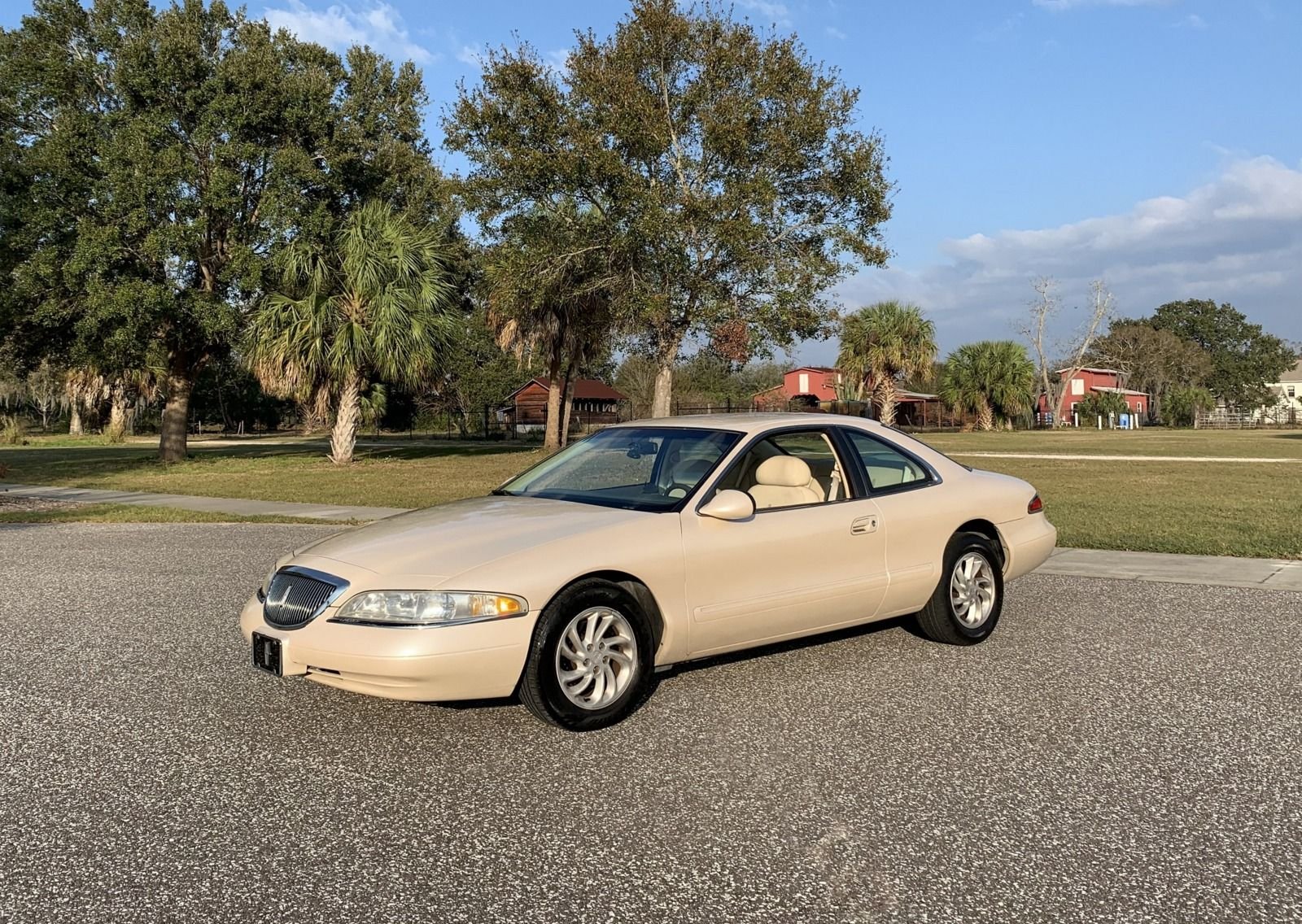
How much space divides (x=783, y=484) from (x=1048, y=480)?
16701 mm

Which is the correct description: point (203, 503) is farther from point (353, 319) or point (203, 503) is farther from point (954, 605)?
point (954, 605)

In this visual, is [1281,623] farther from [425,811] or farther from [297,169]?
[297,169]

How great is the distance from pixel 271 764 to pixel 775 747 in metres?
2.19

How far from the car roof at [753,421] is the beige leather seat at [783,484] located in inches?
8.7

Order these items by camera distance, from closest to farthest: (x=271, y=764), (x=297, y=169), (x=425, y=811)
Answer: (x=425, y=811)
(x=271, y=764)
(x=297, y=169)

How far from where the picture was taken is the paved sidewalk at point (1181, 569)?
350 inches

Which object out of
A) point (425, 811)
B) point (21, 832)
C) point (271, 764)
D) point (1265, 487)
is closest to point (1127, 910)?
point (425, 811)

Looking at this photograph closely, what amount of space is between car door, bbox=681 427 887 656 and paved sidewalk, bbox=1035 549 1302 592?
4232 mm

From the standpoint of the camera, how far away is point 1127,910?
311cm

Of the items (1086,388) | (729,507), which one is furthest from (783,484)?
(1086,388)

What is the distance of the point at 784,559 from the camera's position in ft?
17.9

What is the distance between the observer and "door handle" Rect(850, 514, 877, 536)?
5.83 m

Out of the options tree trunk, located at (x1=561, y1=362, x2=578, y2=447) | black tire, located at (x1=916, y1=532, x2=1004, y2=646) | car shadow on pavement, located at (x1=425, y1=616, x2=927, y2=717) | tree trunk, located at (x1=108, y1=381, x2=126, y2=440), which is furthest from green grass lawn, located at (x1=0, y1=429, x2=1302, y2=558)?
tree trunk, located at (x1=108, y1=381, x2=126, y2=440)

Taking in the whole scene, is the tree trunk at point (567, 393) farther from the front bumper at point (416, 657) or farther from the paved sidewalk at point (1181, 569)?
the front bumper at point (416, 657)
